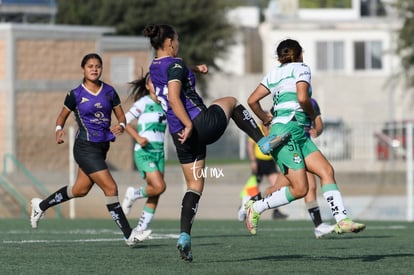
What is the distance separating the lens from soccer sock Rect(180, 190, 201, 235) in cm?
1093

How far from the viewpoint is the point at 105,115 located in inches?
511

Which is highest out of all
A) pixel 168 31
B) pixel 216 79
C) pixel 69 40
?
pixel 168 31

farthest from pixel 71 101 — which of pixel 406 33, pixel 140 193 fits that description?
pixel 406 33

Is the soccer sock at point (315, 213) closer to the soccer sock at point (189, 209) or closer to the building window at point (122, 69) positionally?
the soccer sock at point (189, 209)

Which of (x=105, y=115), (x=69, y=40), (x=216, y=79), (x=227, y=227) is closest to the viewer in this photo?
(x=105, y=115)

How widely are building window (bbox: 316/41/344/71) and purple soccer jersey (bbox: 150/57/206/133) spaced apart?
5652 cm

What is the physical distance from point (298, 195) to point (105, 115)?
2623 millimetres

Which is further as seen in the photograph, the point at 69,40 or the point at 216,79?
the point at 216,79

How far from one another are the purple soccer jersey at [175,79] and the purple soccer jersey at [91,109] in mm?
1863

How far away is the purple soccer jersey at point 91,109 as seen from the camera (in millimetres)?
12906

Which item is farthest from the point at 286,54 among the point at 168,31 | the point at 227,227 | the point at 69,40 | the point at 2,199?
the point at 69,40

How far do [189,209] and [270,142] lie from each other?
1.01 meters

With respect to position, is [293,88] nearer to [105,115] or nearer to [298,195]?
[298,195]

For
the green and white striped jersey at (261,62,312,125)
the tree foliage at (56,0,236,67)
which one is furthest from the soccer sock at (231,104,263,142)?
the tree foliage at (56,0,236,67)
